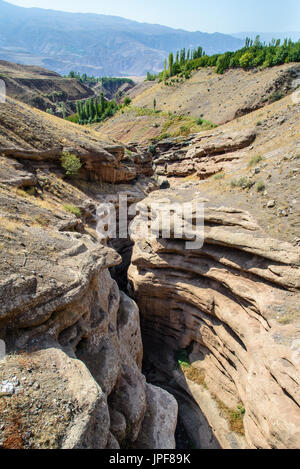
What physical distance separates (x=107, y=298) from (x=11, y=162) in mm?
9482

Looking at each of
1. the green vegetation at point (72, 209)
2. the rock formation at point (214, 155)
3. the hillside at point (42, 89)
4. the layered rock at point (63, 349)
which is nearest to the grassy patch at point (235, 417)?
the layered rock at point (63, 349)

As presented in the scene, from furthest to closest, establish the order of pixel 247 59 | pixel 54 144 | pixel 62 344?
pixel 247 59 < pixel 54 144 < pixel 62 344

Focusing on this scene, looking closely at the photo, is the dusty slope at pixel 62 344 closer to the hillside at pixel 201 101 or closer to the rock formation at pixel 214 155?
the rock formation at pixel 214 155

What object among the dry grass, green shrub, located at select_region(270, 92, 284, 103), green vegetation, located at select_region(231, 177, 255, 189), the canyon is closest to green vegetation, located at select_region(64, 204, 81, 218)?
the canyon

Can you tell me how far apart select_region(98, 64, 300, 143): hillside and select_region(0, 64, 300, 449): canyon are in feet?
88.7

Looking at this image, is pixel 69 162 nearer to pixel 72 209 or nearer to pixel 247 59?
pixel 72 209

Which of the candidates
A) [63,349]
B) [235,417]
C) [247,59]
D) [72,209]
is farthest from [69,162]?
[247,59]

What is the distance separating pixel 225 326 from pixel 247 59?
2738 inches

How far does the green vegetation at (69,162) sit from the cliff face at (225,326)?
622 cm

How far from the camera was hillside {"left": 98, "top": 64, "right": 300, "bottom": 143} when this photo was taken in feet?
140

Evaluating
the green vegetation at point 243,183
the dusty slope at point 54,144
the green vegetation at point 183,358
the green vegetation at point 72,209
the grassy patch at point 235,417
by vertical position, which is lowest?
the grassy patch at point 235,417

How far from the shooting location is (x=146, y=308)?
1664cm

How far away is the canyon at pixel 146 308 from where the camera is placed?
5777mm

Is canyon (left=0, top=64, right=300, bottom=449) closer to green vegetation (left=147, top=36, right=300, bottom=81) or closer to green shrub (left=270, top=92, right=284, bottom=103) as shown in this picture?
green shrub (left=270, top=92, right=284, bottom=103)
